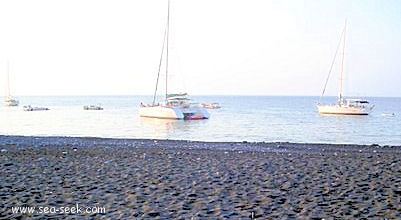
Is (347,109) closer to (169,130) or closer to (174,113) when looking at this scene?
(174,113)

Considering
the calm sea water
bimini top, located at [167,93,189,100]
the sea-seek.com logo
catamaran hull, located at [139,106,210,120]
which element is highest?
bimini top, located at [167,93,189,100]

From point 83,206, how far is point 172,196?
5.42ft

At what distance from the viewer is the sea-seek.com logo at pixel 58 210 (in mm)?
6832

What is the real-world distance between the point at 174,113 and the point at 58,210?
145 ft

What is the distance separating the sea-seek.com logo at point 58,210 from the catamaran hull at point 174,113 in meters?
44.0

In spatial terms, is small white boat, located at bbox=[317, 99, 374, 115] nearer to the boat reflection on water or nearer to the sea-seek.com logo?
the boat reflection on water

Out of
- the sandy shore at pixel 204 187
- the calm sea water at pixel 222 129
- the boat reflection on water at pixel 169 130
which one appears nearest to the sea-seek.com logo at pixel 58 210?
the sandy shore at pixel 204 187

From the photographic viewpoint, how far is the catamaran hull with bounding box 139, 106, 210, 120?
51.3 meters

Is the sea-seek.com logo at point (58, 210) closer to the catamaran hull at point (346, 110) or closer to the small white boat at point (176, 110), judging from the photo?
the small white boat at point (176, 110)

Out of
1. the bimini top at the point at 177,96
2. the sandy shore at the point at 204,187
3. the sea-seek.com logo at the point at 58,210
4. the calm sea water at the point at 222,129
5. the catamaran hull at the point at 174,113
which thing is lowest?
the calm sea water at the point at 222,129

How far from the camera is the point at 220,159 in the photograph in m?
13.8

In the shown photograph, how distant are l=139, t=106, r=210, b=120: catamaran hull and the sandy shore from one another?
37.6m

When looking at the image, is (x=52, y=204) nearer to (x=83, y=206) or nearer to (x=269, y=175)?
(x=83, y=206)

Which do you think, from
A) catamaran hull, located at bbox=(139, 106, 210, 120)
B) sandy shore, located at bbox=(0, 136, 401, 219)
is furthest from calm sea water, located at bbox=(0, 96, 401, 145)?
sandy shore, located at bbox=(0, 136, 401, 219)
